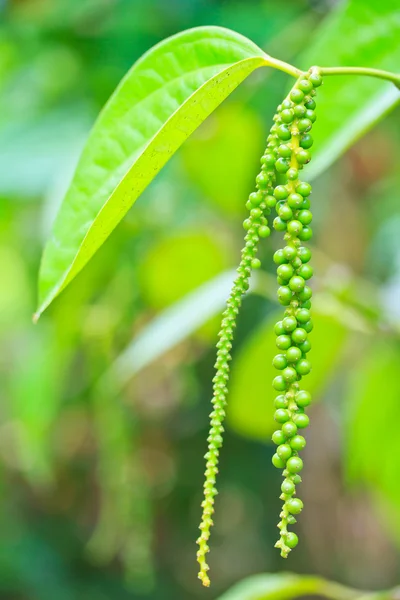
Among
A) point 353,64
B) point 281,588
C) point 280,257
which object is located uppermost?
point 353,64

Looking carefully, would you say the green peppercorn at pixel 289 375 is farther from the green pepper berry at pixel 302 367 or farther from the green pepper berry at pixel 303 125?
the green pepper berry at pixel 303 125

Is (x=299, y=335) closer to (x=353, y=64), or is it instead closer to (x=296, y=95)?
(x=296, y=95)

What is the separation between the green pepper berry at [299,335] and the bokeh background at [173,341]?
44 cm

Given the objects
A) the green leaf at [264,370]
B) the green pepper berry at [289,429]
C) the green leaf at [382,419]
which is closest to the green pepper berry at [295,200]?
the green pepper berry at [289,429]

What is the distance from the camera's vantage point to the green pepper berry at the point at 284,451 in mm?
401

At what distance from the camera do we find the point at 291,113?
1.37 ft

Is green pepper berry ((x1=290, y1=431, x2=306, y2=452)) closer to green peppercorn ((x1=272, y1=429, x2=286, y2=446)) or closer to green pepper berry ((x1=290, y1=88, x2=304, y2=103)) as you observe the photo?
green peppercorn ((x1=272, y1=429, x2=286, y2=446))

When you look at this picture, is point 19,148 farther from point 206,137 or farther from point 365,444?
point 365,444

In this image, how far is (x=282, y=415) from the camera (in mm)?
406

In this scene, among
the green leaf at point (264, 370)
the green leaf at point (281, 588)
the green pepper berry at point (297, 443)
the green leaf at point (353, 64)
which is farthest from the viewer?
the green leaf at point (264, 370)

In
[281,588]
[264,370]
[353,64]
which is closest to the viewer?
[353,64]

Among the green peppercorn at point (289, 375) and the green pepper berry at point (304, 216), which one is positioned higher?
the green pepper berry at point (304, 216)

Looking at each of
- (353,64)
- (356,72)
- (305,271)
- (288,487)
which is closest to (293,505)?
(288,487)

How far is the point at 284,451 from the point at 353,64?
345 mm
